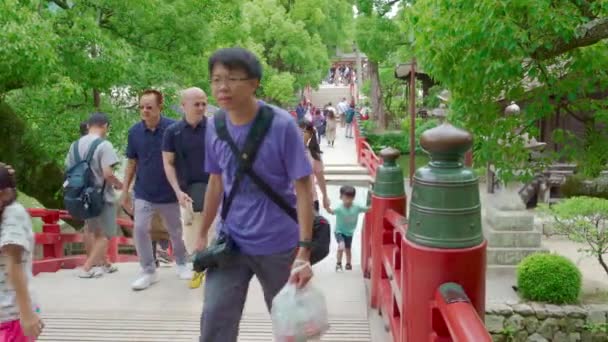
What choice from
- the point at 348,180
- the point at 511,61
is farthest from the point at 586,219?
the point at 348,180

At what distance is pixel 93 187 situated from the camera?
5352 mm

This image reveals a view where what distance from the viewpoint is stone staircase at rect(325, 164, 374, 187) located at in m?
19.0

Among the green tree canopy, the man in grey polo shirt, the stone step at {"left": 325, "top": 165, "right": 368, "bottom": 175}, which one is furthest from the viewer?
the stone step at {"left": 325, "top": 165, "right": 368, "bottom": 175}

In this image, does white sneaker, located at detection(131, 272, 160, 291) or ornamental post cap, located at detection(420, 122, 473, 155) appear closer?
ornamental post cap, located at detection(420, 122, 473, 155)

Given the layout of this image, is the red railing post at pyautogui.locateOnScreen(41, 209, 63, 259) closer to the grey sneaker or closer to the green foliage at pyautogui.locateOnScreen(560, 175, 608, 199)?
the grey sneaker

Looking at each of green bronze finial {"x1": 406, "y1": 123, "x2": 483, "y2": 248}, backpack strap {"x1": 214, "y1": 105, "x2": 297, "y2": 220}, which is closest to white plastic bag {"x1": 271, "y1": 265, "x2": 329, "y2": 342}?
backpack strap {"x1": 214, "y1": 105, "x2": 297, "y2": 220}

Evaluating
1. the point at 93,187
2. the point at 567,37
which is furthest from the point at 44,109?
the point at 567,37

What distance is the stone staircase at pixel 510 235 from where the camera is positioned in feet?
34.7

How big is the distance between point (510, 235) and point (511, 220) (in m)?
0.26

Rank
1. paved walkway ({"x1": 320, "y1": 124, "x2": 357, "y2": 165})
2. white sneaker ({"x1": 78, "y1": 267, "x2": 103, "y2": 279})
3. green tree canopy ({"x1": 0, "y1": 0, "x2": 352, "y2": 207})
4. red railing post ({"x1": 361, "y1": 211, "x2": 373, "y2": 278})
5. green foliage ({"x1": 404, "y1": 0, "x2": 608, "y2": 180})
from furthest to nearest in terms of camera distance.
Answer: paved walkway ({"x1": 320, "y1": 124, "x2": 357, "y2": 165}) → green tree canopy ({"x1": 0, "y1": 0, "x2": 352, "y2": 207}) → white sneaker ({"x1": 78, "y1": 267, "x2": 103, "y2": 279}) → red railing post ({"x1": 361, "y1": 211, "x2": 373, "y2": 278}) → green foliage ({"x1": 404, "y1": 0, "x2": 608, "y2": 180})

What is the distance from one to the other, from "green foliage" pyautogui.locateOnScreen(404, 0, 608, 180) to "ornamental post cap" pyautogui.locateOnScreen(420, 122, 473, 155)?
282cm

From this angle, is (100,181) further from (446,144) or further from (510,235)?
(510,235)

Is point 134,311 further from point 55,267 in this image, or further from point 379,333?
point 55,267

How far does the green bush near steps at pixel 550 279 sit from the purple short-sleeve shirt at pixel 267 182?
7.04m
